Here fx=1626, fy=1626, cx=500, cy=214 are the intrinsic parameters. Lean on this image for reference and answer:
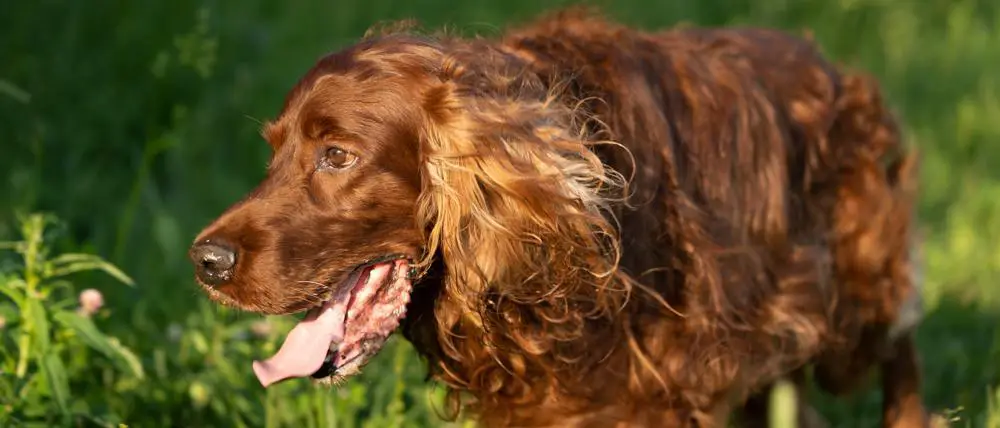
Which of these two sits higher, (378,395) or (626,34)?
(626,34)

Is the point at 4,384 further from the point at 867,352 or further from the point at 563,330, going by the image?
the point at 867,352

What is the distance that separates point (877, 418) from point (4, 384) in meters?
2.61

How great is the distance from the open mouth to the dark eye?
219 mm

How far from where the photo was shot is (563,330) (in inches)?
141

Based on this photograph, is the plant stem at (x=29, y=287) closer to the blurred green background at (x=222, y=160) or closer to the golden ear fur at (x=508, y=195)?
the blurred green background at (x=222, y=160)

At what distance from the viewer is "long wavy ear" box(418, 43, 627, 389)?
3.40 meters

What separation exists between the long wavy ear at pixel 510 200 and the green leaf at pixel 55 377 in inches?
36.4

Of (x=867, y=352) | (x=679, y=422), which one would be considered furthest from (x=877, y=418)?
(x=679, y=422)

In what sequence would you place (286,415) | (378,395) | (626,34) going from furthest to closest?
(378,395) → (286,415) → (626,34)

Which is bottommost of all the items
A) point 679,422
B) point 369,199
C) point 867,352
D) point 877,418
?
point 877,418

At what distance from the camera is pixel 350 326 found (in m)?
3.50

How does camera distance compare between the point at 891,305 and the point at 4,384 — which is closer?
the point at 4,384

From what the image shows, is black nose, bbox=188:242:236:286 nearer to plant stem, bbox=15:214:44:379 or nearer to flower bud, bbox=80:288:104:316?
plant stem, bbox=15:214:44:379

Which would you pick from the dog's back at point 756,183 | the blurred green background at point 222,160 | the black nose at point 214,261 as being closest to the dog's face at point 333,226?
the black nose at point 214,261
